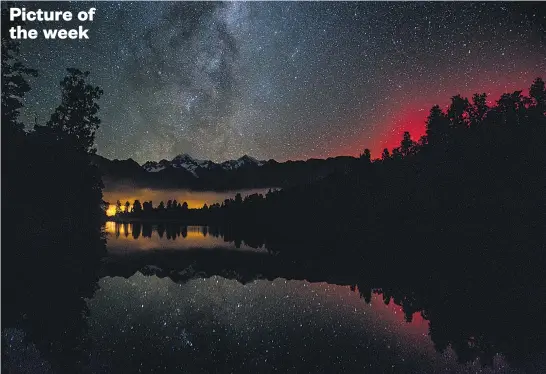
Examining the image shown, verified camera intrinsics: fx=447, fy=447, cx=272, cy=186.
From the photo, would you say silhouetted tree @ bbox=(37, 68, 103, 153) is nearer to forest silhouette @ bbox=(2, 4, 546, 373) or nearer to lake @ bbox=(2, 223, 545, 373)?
forest silhouette @ bbox=(2, 4, 546, 373)

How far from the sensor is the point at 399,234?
48.8m

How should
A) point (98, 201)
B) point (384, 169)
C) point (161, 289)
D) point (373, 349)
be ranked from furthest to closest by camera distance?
point (384, 169) → point (98, 201) → point (161, 289) → point (373, 349)

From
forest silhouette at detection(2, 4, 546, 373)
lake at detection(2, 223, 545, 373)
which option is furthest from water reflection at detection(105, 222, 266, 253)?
lake at detection(2, 223, 545, 373)

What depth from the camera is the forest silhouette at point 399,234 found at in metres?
15.1

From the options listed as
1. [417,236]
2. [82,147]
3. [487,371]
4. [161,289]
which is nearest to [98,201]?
[82,147]

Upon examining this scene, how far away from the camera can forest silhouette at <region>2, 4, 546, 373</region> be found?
49.6 ft

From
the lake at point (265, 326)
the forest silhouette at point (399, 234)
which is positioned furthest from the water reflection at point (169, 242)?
the lake at point (265, 326)

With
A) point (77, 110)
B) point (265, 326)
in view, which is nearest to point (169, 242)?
point (77, 110)

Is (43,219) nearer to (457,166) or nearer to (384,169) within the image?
(457,166)

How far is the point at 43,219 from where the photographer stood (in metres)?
28.8

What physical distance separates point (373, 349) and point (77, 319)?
31.4 feet

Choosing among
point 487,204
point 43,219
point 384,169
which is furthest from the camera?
point 384,169

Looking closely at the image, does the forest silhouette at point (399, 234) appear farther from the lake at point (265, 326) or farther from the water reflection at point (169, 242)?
the water reflection at point (169, 242)

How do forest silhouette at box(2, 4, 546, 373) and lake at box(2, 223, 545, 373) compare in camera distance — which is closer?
lake at box(2, 223, 545, 373)
